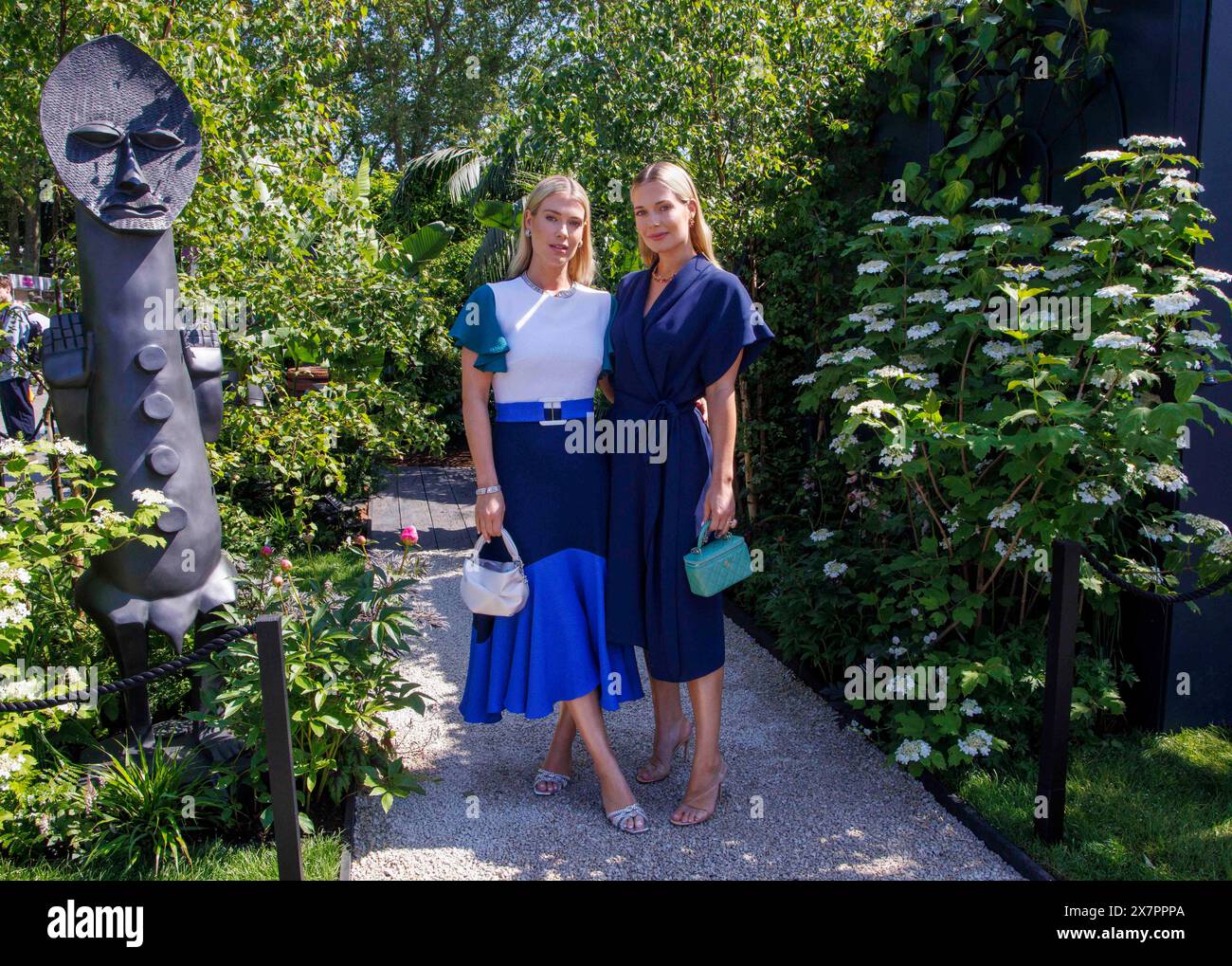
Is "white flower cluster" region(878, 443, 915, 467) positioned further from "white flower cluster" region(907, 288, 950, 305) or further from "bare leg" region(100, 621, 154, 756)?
"bare leg" region(100, 621, 154, 756)

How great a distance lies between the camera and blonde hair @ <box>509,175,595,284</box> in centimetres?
329

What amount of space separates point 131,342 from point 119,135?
2.40 feet

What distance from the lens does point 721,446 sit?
3275mm

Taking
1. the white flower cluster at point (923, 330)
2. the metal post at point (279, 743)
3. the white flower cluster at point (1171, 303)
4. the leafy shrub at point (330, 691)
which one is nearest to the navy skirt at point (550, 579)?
the leafy shrub at point (330, 691)

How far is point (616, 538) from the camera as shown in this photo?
11.3 ft

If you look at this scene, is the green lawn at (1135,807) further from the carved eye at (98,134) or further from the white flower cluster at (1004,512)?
the carved eye at (98,134)

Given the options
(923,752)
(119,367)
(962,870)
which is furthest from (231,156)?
(962,870)

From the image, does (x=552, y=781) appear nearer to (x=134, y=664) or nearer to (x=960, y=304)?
(x=134, y=664)

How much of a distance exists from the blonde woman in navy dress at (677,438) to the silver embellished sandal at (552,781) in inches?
19.2

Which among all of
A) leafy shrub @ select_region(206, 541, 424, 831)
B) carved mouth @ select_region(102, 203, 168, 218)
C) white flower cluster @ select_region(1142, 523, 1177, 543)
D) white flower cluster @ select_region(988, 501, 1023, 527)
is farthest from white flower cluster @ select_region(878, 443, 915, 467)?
carved mouth @ select_region(102, 203, 168, 218)

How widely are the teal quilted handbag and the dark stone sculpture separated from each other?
1763mm

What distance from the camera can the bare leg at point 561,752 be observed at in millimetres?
3715

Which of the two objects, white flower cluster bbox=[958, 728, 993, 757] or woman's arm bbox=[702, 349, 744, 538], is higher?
woman's arm bbox=[702, 349, 744, 538]
